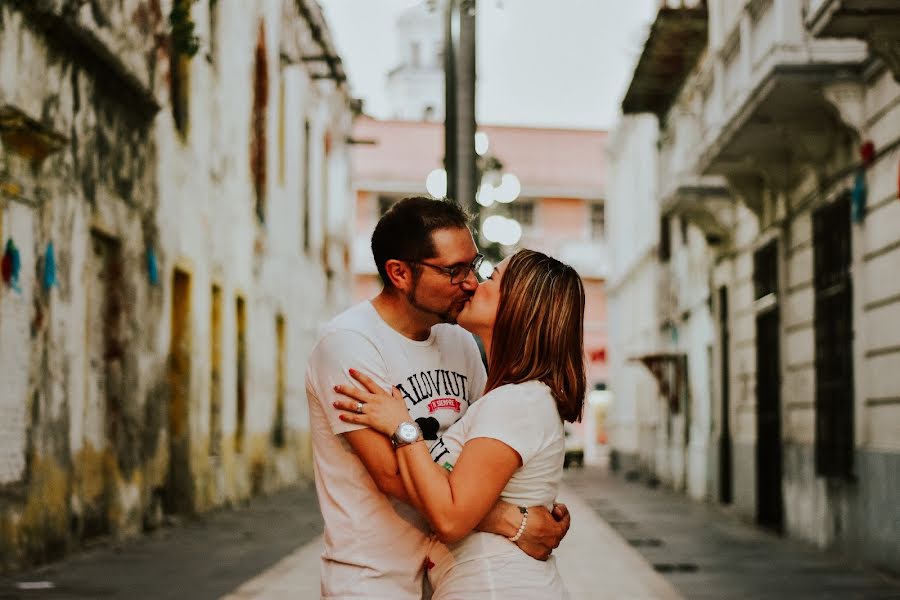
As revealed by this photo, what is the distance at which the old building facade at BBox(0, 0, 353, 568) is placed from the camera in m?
11.8

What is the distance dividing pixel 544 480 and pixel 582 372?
0.94 feet

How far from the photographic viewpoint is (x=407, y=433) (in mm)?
3600

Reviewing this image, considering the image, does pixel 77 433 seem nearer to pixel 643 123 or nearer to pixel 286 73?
pixel 286 73

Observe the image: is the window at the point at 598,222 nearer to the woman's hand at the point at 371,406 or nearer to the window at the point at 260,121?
the window at the point at 260,121

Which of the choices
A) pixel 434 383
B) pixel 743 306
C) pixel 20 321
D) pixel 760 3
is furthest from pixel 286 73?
pixel 434 383

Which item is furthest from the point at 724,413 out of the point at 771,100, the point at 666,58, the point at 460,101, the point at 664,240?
the point at 460,101

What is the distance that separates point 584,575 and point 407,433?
347 inches

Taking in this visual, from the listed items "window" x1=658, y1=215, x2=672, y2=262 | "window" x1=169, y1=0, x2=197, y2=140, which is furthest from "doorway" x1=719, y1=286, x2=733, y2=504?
"window" x1=169, y1=0, x2=197, y2=140

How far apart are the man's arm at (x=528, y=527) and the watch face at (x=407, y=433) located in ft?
0.86

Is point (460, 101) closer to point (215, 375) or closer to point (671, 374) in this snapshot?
point (215, 375)

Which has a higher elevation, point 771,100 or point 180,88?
point 180,88

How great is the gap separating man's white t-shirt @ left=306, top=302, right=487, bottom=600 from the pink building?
157 feet

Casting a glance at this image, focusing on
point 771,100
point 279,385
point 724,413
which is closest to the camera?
point 771,100

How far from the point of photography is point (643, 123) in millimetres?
36688
